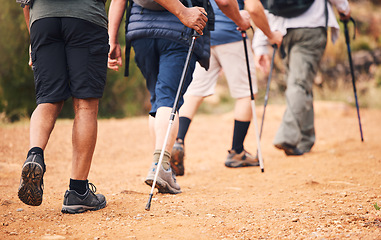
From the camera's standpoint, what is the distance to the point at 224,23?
4.30 m

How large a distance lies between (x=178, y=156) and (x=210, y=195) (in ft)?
2.41

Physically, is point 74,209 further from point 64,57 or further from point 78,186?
point 64,57

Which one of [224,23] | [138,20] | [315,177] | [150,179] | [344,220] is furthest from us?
[224,23]

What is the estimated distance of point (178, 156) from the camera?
396 cm

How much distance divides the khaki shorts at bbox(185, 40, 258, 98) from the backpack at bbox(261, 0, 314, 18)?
757mm

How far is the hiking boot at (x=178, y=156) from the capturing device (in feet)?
12.9

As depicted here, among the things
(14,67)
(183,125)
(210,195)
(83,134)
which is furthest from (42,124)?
(14,67)

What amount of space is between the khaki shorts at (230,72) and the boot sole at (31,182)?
7.27 feet

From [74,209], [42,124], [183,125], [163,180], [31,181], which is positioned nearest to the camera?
[31,181]

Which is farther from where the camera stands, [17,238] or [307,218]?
[307,218]

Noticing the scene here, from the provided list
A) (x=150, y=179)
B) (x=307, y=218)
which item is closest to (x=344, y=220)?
(x=307, y=218)

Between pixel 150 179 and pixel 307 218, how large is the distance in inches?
40.0

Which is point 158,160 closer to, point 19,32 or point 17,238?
point 17,238

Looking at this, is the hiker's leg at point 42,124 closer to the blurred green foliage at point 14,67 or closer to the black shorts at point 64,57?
the black shorts at point 64,57
